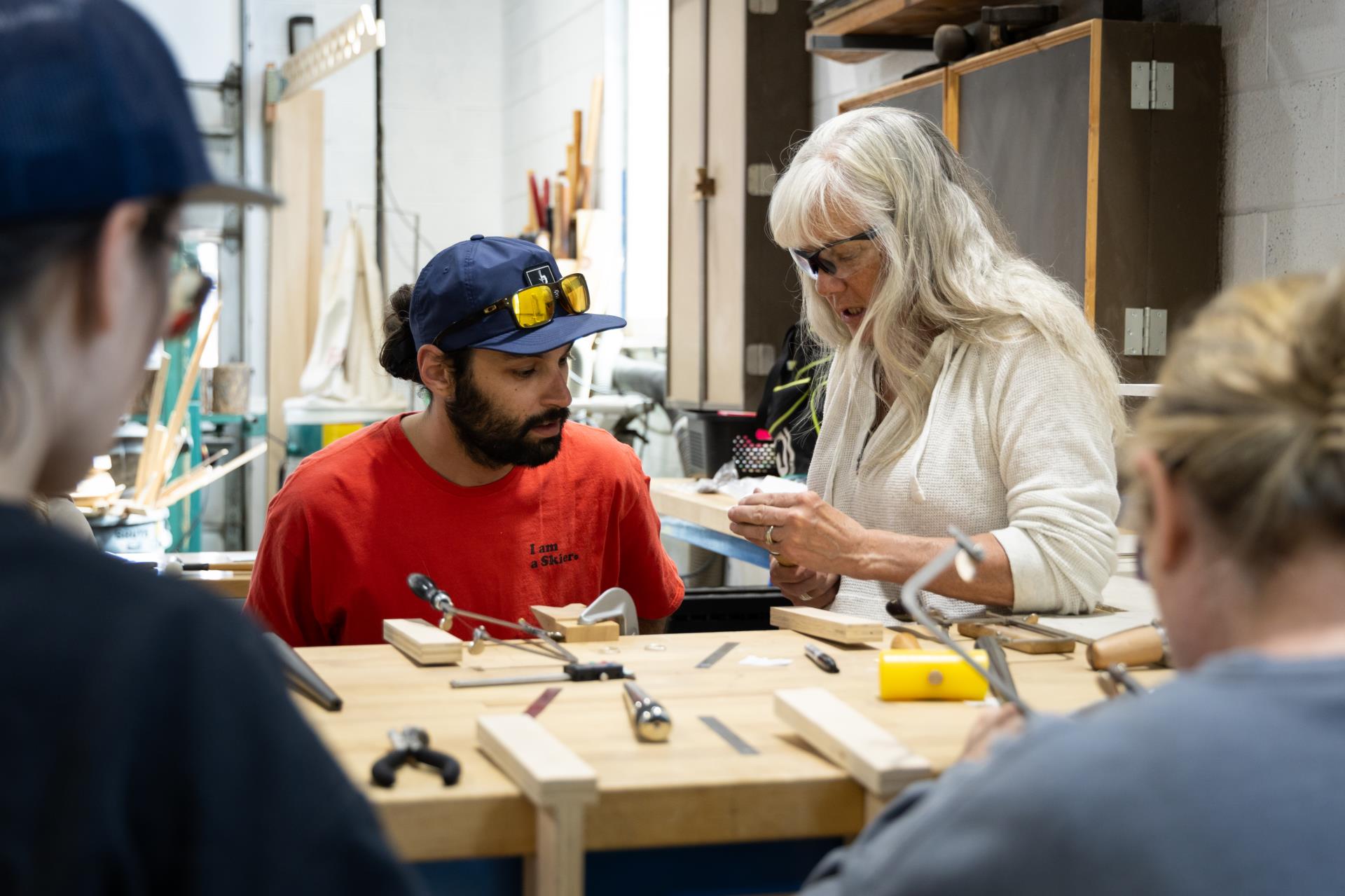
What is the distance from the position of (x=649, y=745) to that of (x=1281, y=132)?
238 cm

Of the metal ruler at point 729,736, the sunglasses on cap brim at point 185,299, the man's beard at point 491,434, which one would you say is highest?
the sunglasses on cap brim at point 185,299

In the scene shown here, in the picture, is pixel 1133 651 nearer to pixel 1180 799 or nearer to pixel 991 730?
pixel 991 730

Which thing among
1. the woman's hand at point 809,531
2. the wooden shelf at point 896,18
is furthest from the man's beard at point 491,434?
the wooden shelf at point 896,18

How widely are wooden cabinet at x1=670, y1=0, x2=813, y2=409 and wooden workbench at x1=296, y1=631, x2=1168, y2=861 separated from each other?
10.7 ft

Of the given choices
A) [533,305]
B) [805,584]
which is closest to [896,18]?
[533,305]

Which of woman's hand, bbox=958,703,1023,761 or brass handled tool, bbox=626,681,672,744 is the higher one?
woman's hand, bbox=958,703,1023,761

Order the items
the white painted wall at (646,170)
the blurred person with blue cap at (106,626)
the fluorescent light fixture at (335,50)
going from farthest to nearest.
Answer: the white painted wall at (646,170)
the fluorescent light fixture at (335,50)
the blurred person with blue cap at (106,626)

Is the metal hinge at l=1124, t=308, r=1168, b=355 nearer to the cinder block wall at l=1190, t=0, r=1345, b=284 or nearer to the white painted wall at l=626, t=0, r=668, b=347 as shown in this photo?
the cinder block wall at l=1190, t=0, r=1345, b=284

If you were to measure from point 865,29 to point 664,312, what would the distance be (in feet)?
8.11

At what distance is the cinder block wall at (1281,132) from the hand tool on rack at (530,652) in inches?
76.0

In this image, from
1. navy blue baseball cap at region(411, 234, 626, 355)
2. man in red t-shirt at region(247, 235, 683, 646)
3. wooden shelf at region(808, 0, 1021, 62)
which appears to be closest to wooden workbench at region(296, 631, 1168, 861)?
man in red t-shirt at region(247, 235, 683, 646)

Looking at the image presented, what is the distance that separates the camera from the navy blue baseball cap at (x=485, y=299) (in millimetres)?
2244

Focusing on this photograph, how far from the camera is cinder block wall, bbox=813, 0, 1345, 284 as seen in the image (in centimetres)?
279

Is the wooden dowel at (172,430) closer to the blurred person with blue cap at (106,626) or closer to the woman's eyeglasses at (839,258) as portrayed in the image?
the woman's eyeglasses at (839,258)
